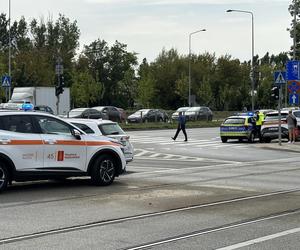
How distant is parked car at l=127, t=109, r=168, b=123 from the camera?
53.4 meters

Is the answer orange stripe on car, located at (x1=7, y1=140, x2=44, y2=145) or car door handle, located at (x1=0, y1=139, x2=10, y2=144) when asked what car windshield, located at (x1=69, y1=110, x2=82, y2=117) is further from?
car door handle, located at (x1=0, y1=139, x2=10, y2=144)

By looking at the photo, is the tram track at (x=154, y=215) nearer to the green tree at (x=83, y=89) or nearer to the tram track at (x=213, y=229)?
the tram track at (x=213, y=229)

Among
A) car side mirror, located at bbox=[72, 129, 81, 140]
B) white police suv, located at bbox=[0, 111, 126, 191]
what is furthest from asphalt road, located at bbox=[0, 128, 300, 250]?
car side mirror, located at bbox=[72, 129, 81, 140]

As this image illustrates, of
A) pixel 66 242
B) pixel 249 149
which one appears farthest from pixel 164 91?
pixel 66 242

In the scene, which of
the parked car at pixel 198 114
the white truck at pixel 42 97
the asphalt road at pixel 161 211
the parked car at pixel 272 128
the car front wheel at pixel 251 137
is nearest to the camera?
the asphalt road at pixel 161 211

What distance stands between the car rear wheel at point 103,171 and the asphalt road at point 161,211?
0.21 m

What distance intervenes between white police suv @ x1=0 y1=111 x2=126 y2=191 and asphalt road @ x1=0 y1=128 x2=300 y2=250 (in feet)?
1.27

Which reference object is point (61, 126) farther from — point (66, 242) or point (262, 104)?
point (262, 104)

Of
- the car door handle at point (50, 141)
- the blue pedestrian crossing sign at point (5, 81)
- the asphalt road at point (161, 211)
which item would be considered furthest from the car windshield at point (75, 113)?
the car door handle at point (50, 141)

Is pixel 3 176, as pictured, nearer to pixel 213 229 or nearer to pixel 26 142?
pixel 26 142

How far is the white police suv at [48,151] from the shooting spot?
1189 centimetres

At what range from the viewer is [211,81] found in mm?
91000

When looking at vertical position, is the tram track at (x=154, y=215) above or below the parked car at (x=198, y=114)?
below

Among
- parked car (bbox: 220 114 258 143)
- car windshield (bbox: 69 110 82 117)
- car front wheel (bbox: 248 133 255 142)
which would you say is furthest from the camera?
car windshield (bbox: 69 110 82 117)
